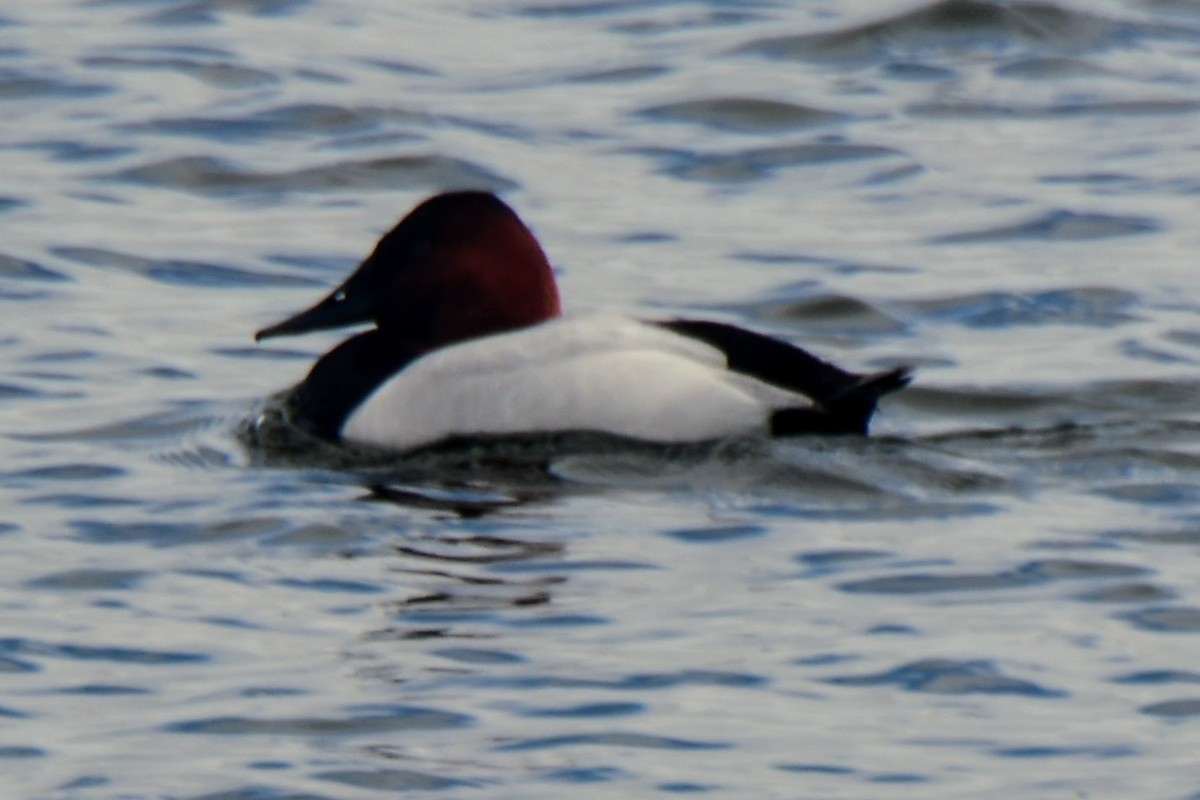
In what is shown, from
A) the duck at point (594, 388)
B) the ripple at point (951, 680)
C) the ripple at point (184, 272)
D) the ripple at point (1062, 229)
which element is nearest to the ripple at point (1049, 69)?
the ripple at point (1062, 229)

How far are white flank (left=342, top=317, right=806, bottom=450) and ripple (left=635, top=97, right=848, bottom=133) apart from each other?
479 centimetres

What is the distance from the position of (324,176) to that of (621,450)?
14.3ft

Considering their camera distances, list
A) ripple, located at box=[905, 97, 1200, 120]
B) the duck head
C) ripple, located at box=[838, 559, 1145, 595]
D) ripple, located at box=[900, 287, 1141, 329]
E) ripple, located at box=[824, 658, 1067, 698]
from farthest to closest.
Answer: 1. ripple, located at box=[905, 97, 1200, 120]
2. ripple, located at box=[900, 287, 1141, 329]
3. the duck head
4. ripple, located at box=[838, 559, 1145, 595]
5. ripple, located at box=[824, 658, 1067, 698]

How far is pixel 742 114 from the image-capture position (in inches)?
533

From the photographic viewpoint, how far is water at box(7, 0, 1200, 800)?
19.8 feet

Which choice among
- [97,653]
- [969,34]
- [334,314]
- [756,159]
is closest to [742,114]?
[756,159]

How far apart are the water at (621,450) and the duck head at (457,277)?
0.49m

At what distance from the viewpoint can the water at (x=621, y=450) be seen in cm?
604

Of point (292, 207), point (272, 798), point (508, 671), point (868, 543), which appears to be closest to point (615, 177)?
point (292, 207)

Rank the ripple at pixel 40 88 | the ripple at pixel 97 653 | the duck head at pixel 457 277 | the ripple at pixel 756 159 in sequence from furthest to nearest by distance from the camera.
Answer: the ripple at pixel 40 88
the ripple at pixel 756 159
the duck head at pixel 457 277
the ripple at pixel 97 653

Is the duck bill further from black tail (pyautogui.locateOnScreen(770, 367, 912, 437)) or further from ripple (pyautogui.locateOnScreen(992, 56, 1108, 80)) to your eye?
ripple (pyautogui.locateOnScreen(992, 56, 1108, 80))

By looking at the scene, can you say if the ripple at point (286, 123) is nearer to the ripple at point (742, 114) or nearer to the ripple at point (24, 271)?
the ripple at point (742, 114)

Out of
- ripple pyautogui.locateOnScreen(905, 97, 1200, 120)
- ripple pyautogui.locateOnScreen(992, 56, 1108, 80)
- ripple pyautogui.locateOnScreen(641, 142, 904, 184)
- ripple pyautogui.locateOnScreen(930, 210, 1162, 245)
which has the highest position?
ripple pyautogui.locateOnScreen(992, 56, 1108, 80)

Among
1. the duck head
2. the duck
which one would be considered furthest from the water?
the duck head
